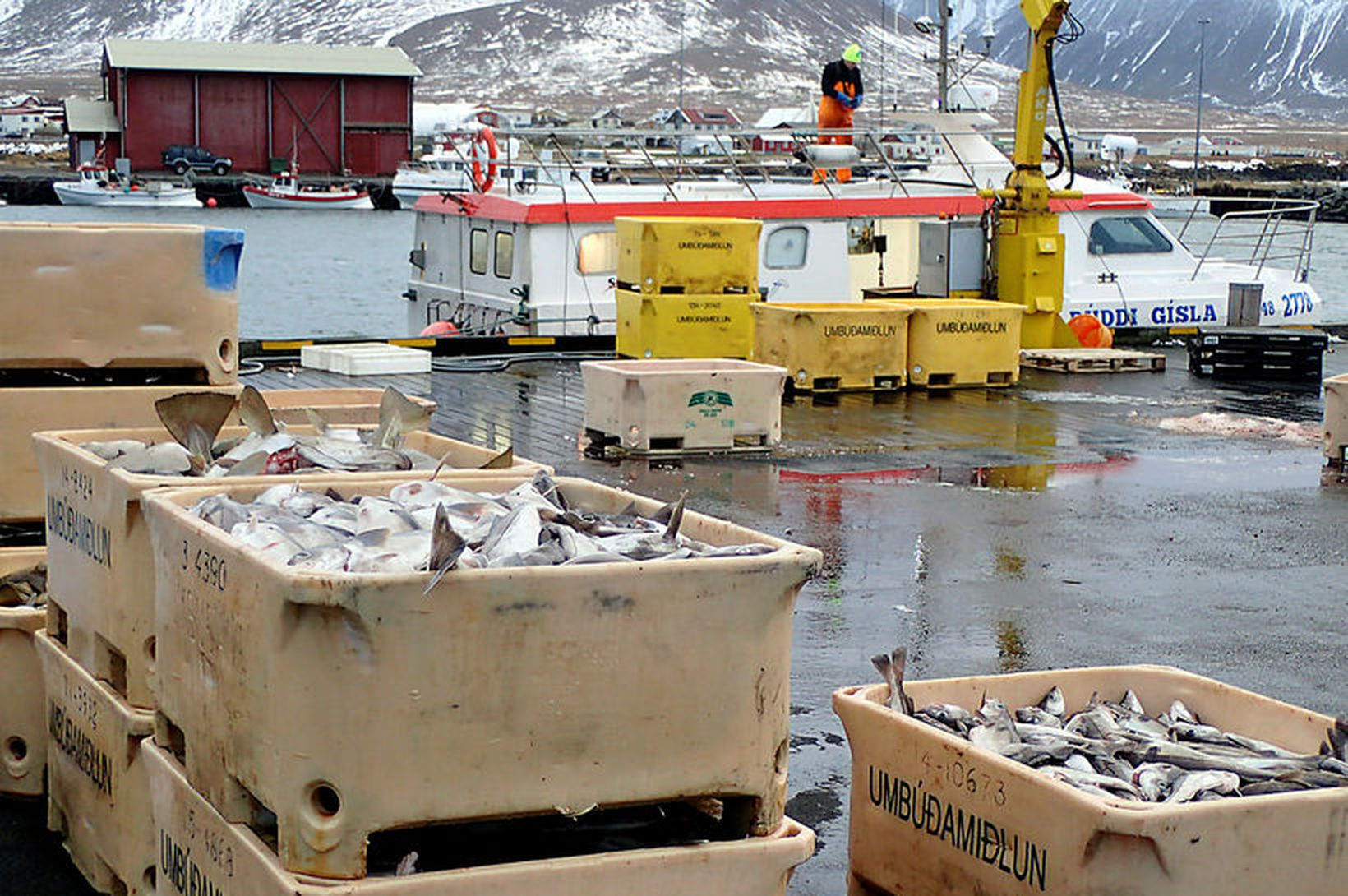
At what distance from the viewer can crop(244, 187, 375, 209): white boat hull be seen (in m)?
93.2

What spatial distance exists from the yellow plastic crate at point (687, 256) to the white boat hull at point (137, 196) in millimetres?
74380

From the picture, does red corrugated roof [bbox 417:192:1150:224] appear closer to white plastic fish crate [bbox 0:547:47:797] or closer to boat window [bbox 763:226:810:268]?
boat window [bbox 763:226:810:268]

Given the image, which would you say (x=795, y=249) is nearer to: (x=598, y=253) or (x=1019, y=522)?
(x=598, y=253)

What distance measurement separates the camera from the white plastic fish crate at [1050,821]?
445 centimetres

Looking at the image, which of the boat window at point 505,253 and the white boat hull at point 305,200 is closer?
the boat window at point 505,253

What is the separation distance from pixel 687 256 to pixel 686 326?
0.67 metres

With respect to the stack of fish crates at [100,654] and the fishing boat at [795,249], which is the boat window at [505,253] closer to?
the fishing boat at [795,249]

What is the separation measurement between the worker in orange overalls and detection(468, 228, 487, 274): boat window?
491 centimetres

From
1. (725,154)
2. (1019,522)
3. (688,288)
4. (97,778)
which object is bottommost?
(1019,522)

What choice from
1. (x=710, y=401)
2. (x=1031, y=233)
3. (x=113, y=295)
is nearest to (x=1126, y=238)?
(x=1031, y=233)

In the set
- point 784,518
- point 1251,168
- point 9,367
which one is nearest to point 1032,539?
point 784,518

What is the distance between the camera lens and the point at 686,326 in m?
18.6

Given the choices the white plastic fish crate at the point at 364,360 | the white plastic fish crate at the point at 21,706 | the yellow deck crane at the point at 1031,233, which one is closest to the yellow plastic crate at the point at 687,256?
the white plastic fish crate at the point at 364,360

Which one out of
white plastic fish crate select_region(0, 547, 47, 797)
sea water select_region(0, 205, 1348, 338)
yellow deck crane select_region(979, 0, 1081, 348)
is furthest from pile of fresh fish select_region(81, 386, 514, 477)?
sea water select_region(0, 205, 1348, 338)
